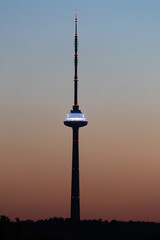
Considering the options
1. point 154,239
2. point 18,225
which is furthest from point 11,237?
point 154,239

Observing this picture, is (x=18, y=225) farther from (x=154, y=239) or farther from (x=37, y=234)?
(x=154, y=239)

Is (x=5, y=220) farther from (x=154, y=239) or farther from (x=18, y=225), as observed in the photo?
(x=154, y=239)

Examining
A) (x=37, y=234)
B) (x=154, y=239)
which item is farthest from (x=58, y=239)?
(x=154, y=239)

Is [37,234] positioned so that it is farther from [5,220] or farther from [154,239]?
[154,239]

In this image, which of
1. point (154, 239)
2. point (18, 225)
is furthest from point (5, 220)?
point (154, 239)
